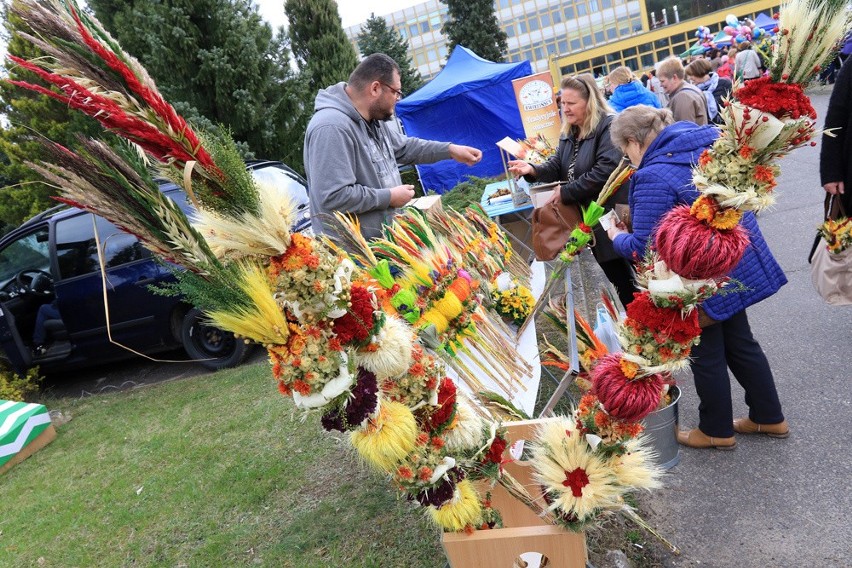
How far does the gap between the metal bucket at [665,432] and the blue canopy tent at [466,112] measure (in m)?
10.3

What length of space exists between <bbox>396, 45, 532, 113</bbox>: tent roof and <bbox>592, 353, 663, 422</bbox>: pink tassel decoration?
11683 mm

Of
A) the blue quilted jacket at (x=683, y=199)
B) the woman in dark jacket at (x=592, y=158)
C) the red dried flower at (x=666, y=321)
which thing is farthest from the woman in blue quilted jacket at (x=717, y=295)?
the red dried flower at (x=666, y=321)

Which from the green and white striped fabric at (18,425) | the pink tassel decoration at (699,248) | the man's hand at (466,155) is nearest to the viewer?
the pink tassel decoration at (699,248)

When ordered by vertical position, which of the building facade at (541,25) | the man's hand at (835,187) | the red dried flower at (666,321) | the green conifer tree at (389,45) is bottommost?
the man's hand at (835,187)

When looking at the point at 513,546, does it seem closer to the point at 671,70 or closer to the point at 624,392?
the point at 624,392

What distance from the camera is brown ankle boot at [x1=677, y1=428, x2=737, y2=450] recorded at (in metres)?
2.97

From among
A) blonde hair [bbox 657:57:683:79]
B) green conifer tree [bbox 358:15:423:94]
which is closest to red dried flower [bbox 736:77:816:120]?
blonde hair [bbox 657:57:683:79]

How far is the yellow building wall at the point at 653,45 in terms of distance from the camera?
1463 inches

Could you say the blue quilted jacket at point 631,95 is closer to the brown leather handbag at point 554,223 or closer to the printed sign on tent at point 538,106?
the printed sign on tent at point 538,106

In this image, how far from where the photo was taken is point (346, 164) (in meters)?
2.99

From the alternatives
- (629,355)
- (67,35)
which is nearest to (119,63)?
(67,35)

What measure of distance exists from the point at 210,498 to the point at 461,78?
11465 millimetres

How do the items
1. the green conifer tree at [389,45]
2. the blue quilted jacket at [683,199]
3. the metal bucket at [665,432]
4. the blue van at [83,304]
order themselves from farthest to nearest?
the green conifer tree at [389,45]
the blue van at [83,304]
the metal bucket at [665,432]
the blue quilted jacket at [683,199]

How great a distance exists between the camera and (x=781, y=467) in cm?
278
